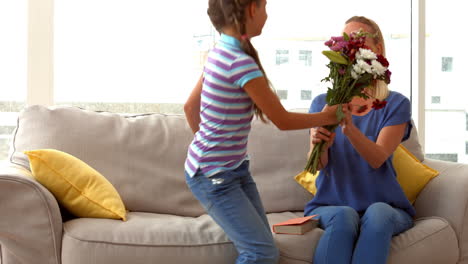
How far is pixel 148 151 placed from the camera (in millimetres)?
2812

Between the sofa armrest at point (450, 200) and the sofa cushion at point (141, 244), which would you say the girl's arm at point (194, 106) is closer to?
the sofa cushion at point (141, 244)

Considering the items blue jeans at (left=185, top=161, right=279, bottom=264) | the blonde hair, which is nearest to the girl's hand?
the blonde hair

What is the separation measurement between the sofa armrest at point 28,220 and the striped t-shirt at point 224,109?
557 millimetres

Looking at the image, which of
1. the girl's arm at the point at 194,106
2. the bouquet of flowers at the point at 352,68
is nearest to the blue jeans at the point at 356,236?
the bouquet of flowers at the point at 352,68

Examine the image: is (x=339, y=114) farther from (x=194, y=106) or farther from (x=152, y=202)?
(x=152, y=202)

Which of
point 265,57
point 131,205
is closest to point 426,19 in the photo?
point 265,57

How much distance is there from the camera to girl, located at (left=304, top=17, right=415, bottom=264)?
7.17ft

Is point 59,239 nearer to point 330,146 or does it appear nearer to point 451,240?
point 330,146

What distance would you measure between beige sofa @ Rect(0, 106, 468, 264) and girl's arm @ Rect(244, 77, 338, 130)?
1.57ft

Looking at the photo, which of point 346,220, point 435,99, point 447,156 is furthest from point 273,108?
point 447,156

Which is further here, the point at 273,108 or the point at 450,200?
the point at 450,200

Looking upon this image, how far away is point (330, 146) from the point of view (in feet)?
8.15

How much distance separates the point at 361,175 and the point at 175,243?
32.8 inches

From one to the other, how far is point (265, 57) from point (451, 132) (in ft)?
5.67
